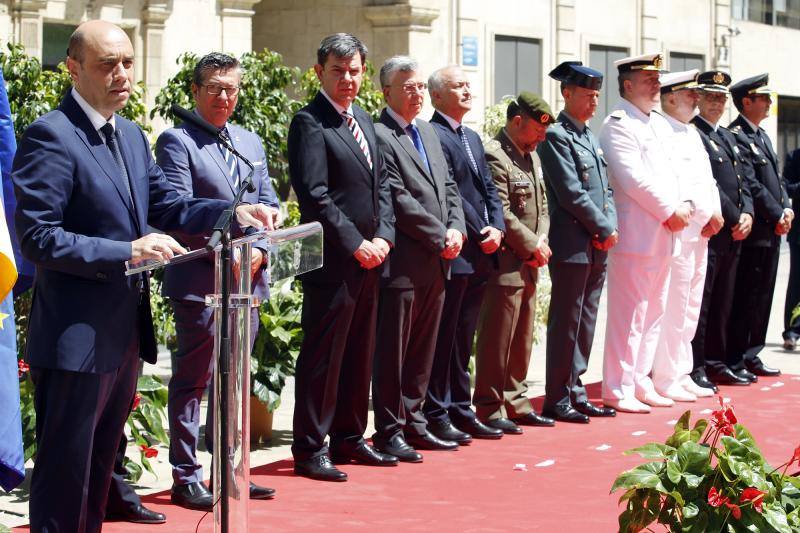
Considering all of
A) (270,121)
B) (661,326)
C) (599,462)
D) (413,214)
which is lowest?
(599,462)

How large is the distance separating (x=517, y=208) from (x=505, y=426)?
1285 mm

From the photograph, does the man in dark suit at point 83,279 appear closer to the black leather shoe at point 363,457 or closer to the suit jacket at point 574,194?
the black leather shoe at point 363,457

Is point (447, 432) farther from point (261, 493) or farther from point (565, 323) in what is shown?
point (261, 493)

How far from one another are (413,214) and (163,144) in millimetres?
1591

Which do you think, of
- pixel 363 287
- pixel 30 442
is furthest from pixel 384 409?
pixel 30 442

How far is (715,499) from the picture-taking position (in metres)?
4.50

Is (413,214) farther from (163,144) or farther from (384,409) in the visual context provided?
(163,144)

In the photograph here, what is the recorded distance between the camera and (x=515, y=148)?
8.72 meters

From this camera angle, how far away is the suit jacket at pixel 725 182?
A: 34.0 ft

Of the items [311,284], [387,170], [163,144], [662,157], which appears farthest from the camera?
[662,157]

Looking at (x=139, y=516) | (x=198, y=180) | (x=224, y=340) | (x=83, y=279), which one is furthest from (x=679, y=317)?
(x=224, y=340)

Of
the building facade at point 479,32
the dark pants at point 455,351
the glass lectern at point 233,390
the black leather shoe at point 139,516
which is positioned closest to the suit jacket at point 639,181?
the dark pants at point 455,351

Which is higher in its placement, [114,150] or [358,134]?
[358,134]

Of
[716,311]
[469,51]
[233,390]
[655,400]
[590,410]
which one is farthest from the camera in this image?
[469,51]
